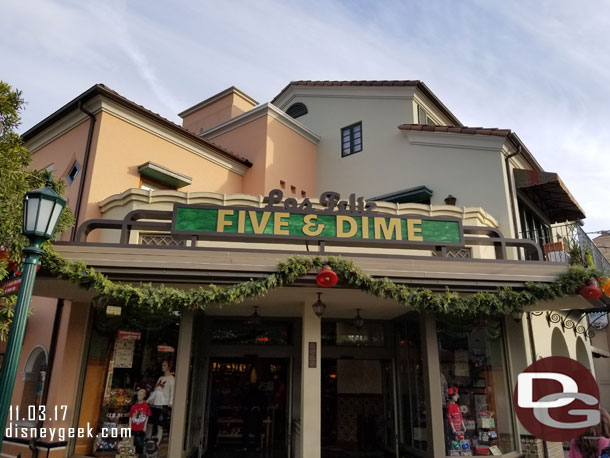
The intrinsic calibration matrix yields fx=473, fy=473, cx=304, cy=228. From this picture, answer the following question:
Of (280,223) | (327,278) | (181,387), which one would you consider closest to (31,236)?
(327,278)

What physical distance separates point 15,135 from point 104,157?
4176mm

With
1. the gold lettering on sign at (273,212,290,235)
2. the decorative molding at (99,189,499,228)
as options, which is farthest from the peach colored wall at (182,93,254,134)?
the gold lettering on sign at (273,212,290,235)

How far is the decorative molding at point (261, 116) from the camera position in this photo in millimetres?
14984

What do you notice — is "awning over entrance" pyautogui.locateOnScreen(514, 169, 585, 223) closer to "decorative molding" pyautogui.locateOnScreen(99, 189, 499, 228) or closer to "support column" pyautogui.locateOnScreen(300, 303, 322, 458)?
"decorative molding" pyautogui.locateOnScreen(99, 189, 499, 228)

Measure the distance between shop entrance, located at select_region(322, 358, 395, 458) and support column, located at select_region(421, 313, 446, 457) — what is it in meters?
2.33

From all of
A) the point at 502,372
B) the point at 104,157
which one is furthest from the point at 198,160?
the point at 502,372

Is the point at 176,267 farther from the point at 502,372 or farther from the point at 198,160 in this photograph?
the point at 502,372

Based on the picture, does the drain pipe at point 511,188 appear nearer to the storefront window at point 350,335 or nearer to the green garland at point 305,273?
the green garland at point 305,273

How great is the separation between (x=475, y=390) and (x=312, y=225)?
494 centimetres

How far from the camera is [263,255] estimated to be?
8.24 m

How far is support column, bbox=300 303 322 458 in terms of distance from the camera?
8.56 m

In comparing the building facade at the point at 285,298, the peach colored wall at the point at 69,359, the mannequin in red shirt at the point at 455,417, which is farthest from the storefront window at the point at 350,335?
the peach colored wall at the point at 69,359

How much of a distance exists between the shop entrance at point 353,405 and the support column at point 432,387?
7.66ft

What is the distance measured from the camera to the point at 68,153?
12125mm
